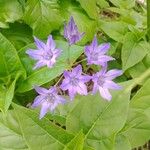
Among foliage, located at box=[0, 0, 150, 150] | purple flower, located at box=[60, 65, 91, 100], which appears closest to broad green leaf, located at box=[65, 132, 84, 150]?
foliage, located at box=[0, 0, 150, 150]

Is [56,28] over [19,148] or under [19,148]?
over

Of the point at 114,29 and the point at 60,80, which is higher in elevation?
the point at 114,29

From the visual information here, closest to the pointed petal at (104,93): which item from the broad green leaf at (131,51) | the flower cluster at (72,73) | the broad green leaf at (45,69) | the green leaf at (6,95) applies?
the flower cluster at (72,73)

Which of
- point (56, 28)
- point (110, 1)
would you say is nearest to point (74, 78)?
point (56, 28)

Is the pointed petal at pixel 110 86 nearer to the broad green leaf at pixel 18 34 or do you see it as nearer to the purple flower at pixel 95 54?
the purple flower at pixel 95 54

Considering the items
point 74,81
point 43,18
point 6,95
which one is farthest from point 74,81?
point 43,18

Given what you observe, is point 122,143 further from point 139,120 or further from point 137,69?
point 137,69

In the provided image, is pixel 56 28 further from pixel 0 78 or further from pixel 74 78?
pixel 74 78
